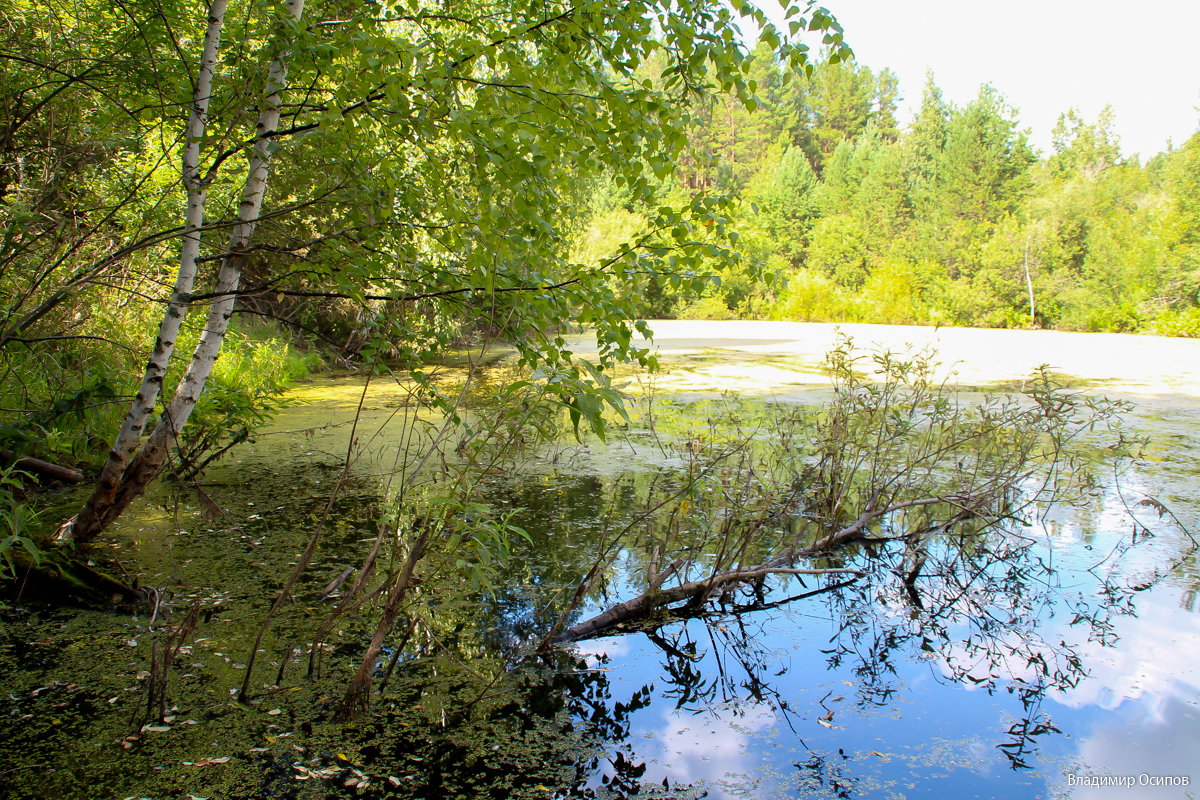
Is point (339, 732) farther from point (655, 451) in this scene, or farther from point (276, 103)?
point (655, 451)

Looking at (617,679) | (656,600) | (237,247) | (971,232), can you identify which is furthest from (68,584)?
(971,232)

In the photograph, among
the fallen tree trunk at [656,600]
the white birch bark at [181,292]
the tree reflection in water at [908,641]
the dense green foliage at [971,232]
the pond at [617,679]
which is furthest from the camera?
the dense green foliage at [971,232]

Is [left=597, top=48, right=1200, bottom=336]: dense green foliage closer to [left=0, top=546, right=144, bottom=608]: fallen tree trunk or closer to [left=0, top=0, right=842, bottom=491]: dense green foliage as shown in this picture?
[left=0, top=0, right=842, bottom=491]: dense green foliage

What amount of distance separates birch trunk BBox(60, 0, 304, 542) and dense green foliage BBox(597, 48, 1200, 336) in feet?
66.1

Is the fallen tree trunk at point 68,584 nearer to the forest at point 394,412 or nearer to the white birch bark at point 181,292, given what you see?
the forest at point 394,412

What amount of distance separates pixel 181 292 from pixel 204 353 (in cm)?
36

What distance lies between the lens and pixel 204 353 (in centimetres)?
338

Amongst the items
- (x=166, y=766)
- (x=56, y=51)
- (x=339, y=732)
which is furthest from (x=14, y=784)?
(x=56, y=51)

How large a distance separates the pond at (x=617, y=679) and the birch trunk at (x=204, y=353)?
0.36m

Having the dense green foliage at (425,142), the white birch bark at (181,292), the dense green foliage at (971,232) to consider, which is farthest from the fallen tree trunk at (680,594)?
the dense green foliage at (971,232)

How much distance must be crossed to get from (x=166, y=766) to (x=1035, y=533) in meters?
4.53

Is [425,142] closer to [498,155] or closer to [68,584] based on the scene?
[498,155]

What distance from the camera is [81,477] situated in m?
4.50

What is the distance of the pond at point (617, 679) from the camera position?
91.1 inches
